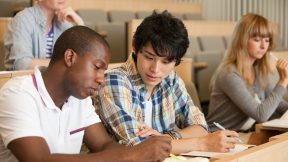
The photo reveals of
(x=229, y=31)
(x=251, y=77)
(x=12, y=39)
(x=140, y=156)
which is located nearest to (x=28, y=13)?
(x=12, y=39)

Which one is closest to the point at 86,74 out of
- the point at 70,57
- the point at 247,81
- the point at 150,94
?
the point at 70,57

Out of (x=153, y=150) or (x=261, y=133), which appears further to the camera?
(x=261, y=133)

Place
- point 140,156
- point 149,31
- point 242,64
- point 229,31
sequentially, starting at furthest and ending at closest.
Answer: point 229,31 < point 242,64 < point 149,31 < point 140,156

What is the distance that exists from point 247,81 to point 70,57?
1406mm

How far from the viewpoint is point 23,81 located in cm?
132

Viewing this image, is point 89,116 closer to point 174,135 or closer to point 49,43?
point 174,135

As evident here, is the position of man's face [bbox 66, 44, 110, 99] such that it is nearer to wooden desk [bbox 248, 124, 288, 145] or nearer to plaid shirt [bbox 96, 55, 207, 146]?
plaid shirt [bbox 96, 55, 207, 146]

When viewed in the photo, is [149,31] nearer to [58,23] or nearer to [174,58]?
[174,58]

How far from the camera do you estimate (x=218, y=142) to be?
1.62 m

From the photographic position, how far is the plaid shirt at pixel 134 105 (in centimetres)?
164

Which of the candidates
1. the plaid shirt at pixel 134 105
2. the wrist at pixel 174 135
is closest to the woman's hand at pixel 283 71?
the plaid shirt at pixel 134 105

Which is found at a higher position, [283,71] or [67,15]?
[67,15]

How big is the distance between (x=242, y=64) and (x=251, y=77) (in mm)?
99

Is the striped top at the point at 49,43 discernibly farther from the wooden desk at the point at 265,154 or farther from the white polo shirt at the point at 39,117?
the wooden desk at the point at 265,154
